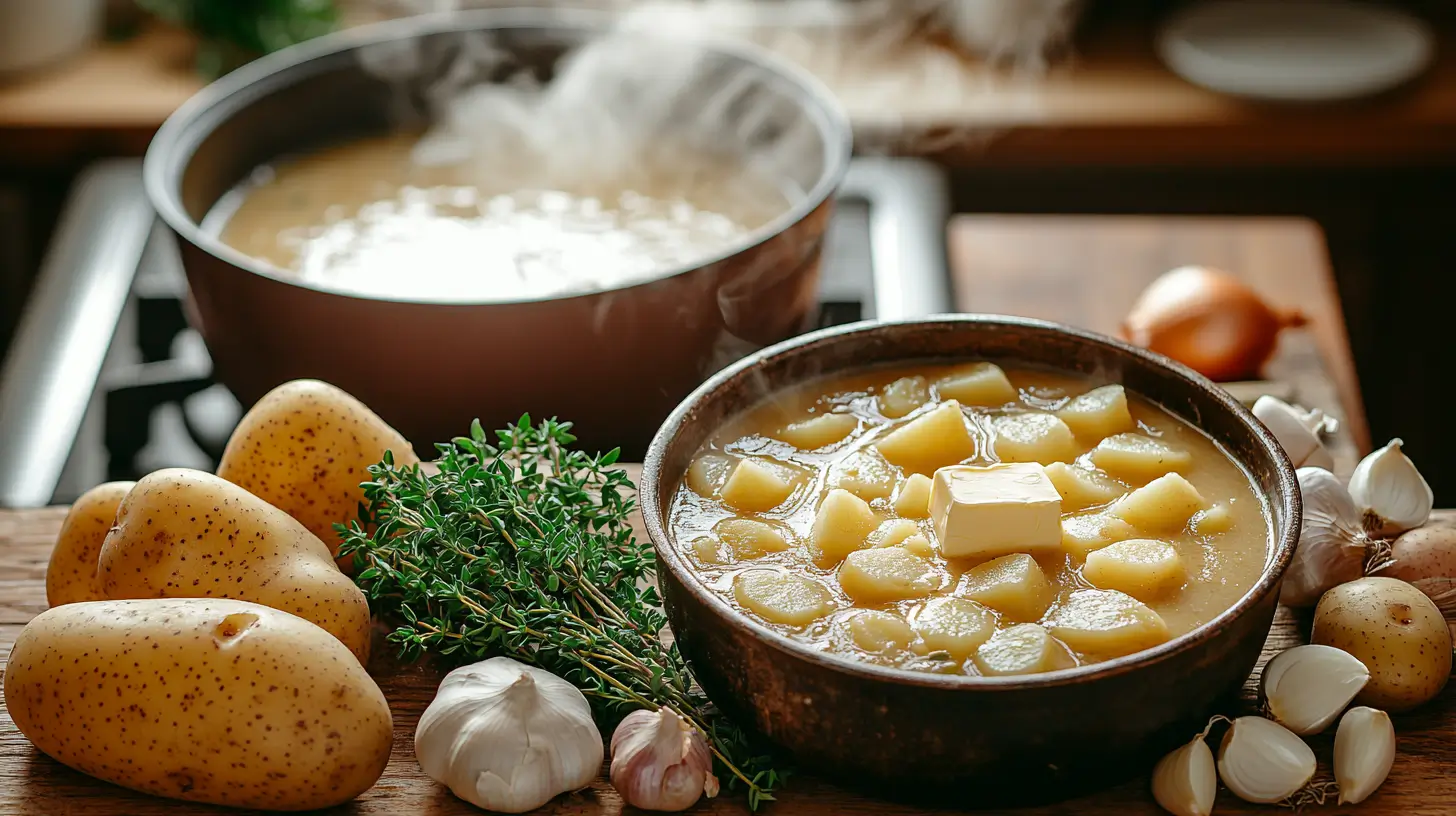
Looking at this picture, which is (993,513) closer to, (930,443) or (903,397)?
(930,443)

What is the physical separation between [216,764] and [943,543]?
26.0 inches

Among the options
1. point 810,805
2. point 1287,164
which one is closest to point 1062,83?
point 1287,164

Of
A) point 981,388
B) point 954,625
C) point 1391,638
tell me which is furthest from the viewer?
point 981,388

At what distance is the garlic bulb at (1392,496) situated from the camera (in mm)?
1517

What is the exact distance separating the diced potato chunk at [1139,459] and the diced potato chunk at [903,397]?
0.66 feet

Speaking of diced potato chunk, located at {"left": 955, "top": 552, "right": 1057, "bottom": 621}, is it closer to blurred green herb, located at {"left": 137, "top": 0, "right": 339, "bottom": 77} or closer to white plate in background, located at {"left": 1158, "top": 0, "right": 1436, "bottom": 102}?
white plate in background, located at {"left": 1158, "top": 0, "right": 1436, "bottom": 102}

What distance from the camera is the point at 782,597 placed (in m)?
1.27

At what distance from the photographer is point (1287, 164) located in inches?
121

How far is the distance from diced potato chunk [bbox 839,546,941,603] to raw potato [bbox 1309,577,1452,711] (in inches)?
16.2

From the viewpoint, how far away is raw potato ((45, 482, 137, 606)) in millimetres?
1450

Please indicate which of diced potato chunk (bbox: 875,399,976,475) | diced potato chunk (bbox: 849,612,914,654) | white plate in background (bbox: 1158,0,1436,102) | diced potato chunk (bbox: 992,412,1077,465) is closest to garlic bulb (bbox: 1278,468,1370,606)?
diced potato chunk (bbox: 992,412,1077,465)

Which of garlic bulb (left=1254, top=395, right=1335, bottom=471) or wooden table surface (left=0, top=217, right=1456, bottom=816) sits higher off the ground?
garlic bulb (left=1254, top=395, right=1335, bottom=471)

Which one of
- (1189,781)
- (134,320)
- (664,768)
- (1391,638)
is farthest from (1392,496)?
(134,320)

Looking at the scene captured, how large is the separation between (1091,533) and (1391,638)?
297 mm
